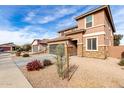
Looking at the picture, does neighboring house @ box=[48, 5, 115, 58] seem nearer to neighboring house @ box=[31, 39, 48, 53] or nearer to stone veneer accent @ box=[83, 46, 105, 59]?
stone veneer accent @ box=[83, 46, 105, 59]

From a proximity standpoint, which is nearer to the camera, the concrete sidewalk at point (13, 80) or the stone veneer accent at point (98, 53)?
the concrete sidewalk at point (13, 80)

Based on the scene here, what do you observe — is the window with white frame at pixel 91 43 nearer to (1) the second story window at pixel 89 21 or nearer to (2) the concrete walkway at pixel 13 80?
(1) the second story window at pixel 89 21

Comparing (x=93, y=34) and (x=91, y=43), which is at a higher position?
(x=93, y=34)

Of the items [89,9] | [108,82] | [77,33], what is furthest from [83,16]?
[108,82]

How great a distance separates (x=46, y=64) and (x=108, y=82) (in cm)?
600

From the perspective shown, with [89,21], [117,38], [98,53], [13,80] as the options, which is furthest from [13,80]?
[117,38]

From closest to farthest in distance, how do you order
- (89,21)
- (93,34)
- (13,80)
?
(13,80) → (93,34) → (89,21)

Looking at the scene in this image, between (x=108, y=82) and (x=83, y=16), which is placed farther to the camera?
(x=83, y=16)

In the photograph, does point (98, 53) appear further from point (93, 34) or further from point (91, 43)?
point (93, 34)

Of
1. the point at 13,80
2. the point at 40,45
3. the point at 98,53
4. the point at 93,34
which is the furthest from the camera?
the point at 40,45

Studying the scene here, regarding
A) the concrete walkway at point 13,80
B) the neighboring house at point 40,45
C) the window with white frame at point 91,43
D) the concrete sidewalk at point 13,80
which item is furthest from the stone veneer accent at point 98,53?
A: the neighboring house at point 40,45
